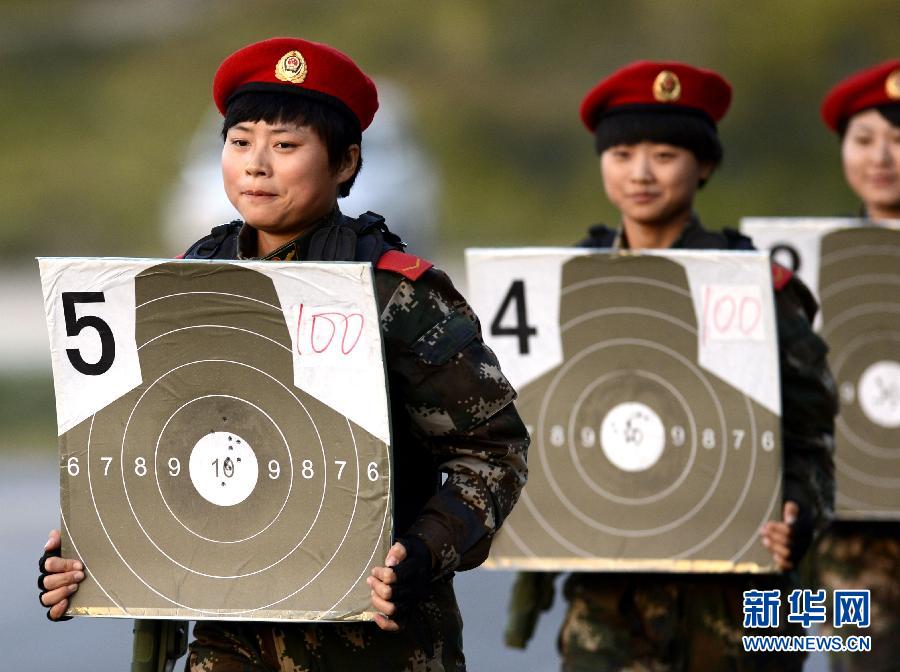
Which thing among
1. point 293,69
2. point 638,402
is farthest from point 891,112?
point 293,69

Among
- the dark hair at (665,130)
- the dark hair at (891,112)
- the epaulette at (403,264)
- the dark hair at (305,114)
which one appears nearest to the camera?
the epaulette at (403,264)

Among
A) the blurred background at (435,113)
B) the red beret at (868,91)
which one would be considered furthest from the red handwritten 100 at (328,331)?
the blurred background at (435,113)

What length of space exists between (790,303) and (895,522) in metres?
1.46

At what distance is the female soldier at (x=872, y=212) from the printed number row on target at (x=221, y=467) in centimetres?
309

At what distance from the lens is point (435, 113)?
3294cm

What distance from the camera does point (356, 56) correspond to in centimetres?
3394

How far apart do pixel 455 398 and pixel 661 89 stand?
226cm

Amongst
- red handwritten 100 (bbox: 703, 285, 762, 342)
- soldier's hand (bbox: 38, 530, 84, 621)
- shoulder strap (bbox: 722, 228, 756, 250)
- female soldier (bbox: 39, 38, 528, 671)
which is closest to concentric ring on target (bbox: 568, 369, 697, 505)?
red handwritten 100 (bbox: 703, 285, 762, 342)

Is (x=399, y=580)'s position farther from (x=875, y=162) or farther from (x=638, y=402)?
(x=875, y=162)

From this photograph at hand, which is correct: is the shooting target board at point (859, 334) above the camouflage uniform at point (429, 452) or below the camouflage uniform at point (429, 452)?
above

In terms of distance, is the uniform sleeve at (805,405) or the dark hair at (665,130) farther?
the dark hair at (665,130)

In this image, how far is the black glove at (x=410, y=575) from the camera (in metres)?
3.70

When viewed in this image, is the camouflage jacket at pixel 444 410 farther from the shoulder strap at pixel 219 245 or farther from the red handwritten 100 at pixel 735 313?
the red handwritten 100 at pixel 735 313

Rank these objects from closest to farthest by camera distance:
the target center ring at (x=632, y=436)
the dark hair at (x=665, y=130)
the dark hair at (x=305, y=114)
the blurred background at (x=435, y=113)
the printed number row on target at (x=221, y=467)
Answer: the printed number row on target at (x=221, y=467), the dark hair at (x=305, y=114), the target center ring at (x=632, y=436), the dark hair at (x=665, y=130), the blurred background at (x=435, y=113)
